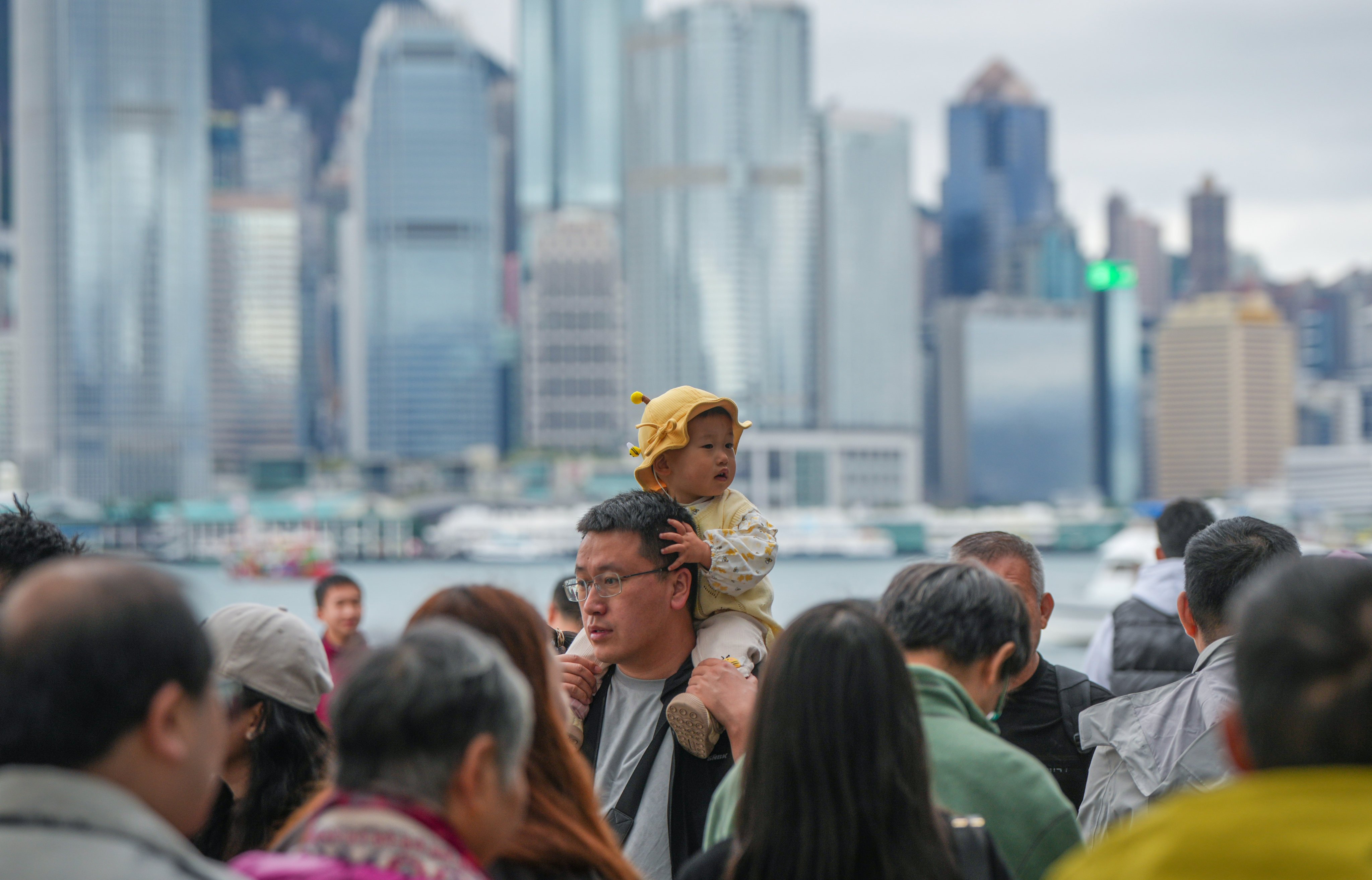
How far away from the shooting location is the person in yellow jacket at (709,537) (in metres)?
3.33

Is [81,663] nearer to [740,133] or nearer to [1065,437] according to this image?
[740,133]

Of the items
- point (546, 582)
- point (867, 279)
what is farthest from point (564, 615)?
point (867, 279)

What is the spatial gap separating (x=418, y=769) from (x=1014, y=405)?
489ft

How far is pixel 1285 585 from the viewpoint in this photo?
1643 mm

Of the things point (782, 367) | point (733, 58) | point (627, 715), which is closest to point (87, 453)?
point (782, 367)

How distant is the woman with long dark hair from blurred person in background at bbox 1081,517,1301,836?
4.09 ft

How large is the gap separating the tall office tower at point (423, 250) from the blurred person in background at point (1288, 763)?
432ft

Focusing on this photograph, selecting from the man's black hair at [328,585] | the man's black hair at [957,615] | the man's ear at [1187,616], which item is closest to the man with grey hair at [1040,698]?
the man's ear at [1187,616]

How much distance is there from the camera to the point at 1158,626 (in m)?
5.20

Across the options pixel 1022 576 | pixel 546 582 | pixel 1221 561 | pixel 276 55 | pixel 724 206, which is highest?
pixel 276 55

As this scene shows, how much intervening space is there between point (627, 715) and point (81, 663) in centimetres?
190

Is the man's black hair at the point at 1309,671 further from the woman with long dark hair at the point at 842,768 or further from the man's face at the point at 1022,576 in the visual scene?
the man's face at the point at 1022,576

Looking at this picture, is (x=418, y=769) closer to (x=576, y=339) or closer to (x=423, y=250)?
(x=576, y=339)

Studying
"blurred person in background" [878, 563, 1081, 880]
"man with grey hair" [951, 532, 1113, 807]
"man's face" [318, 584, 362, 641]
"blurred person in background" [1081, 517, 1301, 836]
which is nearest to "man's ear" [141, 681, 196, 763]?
"blurred person in background" [878, 563, 1081, 880]
